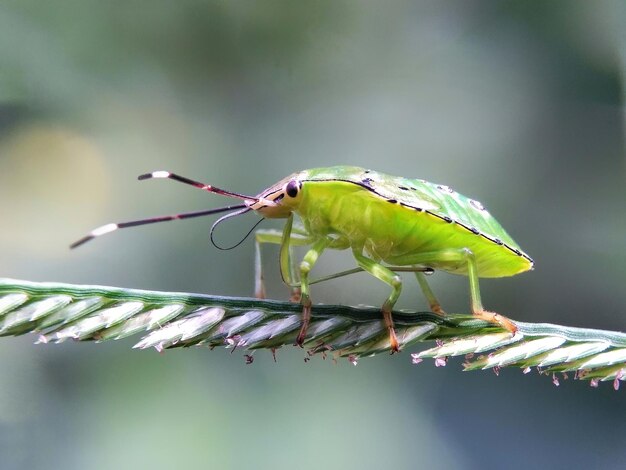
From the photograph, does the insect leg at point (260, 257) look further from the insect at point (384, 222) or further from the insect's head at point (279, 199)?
the insect's head at point (279, 199)

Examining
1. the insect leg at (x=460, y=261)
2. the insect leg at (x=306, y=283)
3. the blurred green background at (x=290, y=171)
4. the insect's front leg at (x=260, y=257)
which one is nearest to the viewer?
the insect leg at (x=306, y=283)

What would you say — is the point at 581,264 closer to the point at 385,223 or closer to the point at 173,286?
the point at 385,223

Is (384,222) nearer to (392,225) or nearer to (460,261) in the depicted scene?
(392,225)

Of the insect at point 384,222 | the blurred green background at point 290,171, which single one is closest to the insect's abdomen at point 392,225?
the insect at point 384,222

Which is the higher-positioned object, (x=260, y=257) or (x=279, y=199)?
(x=279, y=199)

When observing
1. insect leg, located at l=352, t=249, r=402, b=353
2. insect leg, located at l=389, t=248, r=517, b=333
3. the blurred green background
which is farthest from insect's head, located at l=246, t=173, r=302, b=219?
the blurred green background

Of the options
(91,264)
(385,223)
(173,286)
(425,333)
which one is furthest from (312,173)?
(91,264)

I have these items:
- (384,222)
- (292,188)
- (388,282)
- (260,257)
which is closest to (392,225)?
(384,222)
